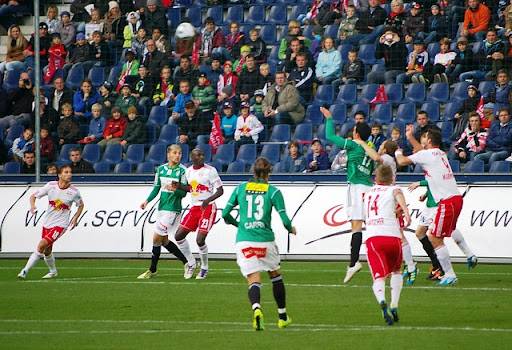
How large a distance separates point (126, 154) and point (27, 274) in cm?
693

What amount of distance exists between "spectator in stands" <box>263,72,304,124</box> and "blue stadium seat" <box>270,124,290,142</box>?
0.75 ft

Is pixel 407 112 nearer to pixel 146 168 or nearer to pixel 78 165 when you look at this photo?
pixel 146 168

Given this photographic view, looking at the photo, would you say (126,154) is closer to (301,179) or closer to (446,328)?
(301,179)

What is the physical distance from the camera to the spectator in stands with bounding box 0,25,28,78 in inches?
1155

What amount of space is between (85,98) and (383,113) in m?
7.33

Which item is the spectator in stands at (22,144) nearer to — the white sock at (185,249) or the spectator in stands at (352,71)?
the spectator in stands at (352,71)

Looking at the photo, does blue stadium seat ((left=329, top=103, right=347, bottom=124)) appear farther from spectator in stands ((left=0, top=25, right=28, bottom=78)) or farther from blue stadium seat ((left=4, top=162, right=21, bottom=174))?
spectator in stands ((left=0, top=25, right=28, bottom=78))

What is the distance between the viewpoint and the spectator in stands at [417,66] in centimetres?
2434

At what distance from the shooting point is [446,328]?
39.3ft

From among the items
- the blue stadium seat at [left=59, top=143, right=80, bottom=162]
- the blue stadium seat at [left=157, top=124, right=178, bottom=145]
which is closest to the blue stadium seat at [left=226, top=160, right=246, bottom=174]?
the blue stadium seat at [left=157, top=124, right=178, bottom=145]

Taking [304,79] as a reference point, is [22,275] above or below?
below

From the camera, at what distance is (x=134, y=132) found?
2627cm

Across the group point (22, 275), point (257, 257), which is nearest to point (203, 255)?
point (22, 275)

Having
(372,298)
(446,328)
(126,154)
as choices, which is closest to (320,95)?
(126,154)
